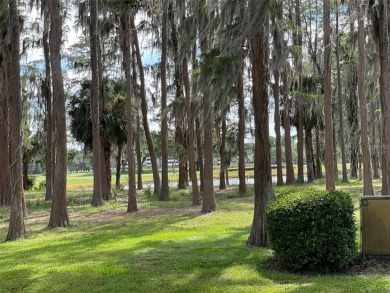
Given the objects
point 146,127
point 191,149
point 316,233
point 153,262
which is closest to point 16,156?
point 153,262

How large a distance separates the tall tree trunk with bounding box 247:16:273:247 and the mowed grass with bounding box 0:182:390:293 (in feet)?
1.57

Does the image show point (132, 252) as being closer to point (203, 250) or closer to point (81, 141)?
point (203, 250)

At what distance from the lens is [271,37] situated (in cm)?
1002

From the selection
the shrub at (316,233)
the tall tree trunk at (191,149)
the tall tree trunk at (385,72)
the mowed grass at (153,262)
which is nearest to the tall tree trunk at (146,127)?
the tall tree trunk at (191,149)

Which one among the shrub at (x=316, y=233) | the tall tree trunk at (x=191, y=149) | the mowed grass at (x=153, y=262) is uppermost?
the tall tree trunk at (x=191, y=149)

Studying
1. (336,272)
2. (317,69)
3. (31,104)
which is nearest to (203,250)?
(336,272)

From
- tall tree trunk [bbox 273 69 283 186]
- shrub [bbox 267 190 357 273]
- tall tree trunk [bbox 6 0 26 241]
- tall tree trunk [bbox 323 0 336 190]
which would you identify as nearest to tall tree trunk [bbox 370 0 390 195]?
tall tree trunk [bbox 323 0 336 190]

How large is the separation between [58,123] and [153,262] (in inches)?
291

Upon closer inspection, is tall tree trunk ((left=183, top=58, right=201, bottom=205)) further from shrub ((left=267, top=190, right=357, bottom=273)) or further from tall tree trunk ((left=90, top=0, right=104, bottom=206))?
shrub ((left=267, top=190, right=357, bottom=273))

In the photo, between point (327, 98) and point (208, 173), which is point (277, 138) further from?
point (327, 98)

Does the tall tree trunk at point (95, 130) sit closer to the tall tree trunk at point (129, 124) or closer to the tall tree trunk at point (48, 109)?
the tall tree trunk at point (129, 124)

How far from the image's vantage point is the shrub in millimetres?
5938

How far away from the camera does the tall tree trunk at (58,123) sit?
1298cm

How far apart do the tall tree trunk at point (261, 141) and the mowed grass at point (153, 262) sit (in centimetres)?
48
